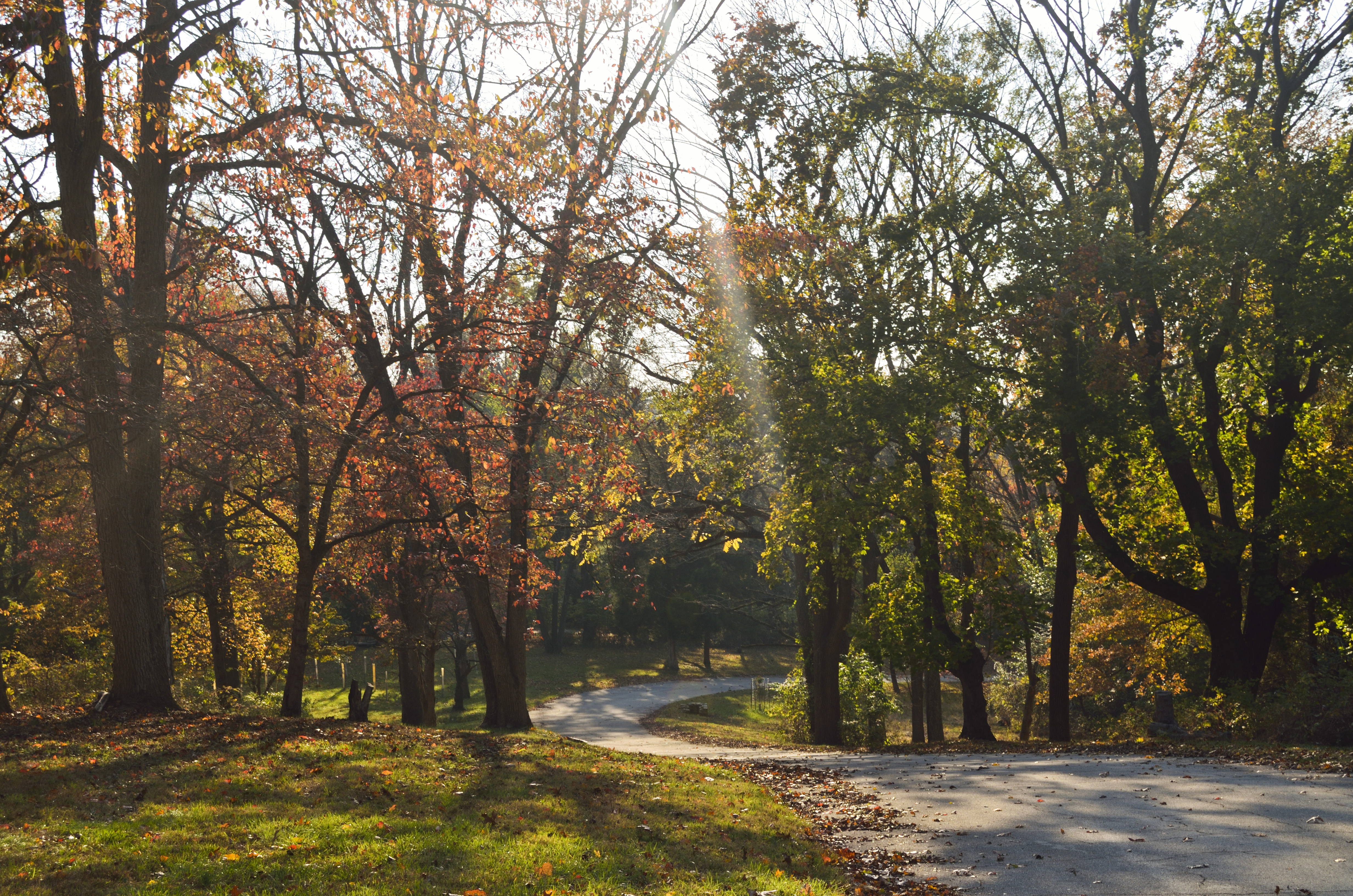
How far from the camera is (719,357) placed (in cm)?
1678

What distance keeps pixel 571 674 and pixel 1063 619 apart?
31.8 meters

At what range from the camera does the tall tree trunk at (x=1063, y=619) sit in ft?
56.9

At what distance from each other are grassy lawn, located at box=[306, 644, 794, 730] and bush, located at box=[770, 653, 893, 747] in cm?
1049

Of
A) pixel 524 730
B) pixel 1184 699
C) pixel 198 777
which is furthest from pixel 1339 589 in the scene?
pixel 198 777

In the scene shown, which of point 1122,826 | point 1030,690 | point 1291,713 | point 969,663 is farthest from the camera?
point 1030,690

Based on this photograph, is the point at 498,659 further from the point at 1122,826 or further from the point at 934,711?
the point at 934,711

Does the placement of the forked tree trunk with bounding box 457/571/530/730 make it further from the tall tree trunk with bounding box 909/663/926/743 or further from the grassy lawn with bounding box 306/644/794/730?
the tall tree trunk with bounding box 909/663/926/743

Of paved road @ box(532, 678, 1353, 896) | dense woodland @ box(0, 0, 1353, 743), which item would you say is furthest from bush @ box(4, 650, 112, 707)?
paved road @ box(532, 678, 1353, 896)

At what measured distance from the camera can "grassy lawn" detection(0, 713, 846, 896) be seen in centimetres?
553

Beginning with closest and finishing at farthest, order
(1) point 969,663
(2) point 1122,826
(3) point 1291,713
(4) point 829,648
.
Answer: (2) point 1122,826
(3) point 1291,713
(1) point 969,663
(4) point 829,648

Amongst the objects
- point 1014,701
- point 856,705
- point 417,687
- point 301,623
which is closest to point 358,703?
point 301,623

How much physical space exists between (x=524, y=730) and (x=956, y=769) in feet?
27.9

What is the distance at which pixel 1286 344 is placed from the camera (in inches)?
603

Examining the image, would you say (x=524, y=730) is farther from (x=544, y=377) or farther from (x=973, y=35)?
(x=973, y=35)
